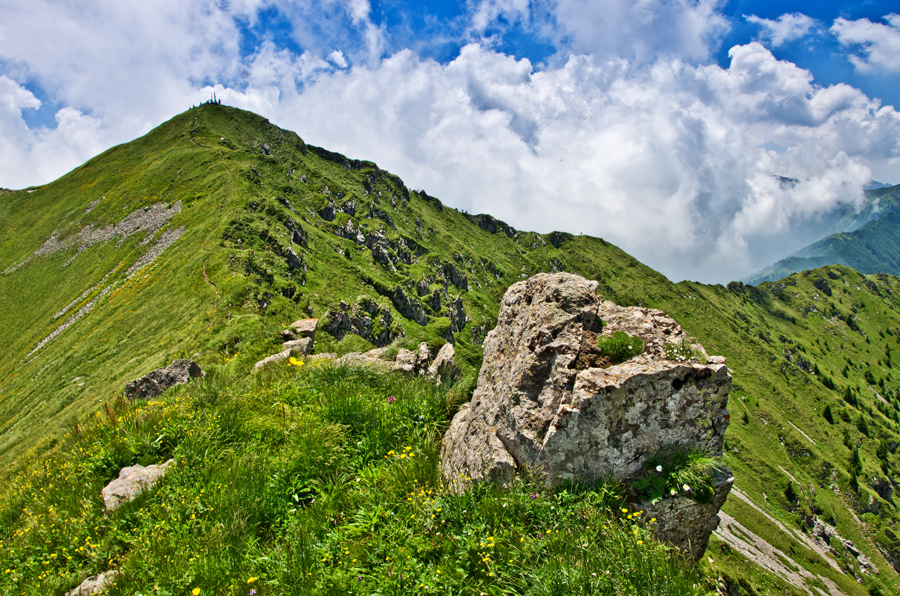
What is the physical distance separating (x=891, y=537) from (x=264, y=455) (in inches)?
11137

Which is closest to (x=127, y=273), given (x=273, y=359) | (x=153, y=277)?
(x=153, y=277)

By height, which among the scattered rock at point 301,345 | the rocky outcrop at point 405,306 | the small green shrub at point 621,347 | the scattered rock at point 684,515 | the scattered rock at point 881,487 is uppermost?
the rocky outcrop at point 405,306

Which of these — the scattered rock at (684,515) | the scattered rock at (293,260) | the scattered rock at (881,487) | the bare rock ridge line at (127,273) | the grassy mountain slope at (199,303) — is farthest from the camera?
the scattered rock at (881,487)

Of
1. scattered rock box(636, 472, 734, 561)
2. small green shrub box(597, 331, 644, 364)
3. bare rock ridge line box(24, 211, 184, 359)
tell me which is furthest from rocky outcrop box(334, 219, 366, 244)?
scattered rock box(636, 472, 734, 561)

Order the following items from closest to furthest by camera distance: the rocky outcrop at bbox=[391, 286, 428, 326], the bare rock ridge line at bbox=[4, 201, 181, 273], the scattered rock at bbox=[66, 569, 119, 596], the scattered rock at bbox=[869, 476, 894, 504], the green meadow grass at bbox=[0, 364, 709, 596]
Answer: the green meadow grass at bbox=[0, 364, 709, 596] < the scattered rock at bbox=[66, 569, 119, 596] < the bare rock ridge line at bbox=[4, 201, 181, 273] < the rocky outcrop at bbox=[391, 286, 428, 326] < the scattered rock at bbox=[869, 476, 894, 504]

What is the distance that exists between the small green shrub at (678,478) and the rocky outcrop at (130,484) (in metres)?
7.63

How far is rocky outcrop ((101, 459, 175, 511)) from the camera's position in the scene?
623 centimetres

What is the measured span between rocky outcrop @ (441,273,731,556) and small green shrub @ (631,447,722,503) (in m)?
0.14

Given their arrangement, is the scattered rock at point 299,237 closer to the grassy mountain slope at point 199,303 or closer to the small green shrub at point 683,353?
the grassy mountain slope at point 199,303

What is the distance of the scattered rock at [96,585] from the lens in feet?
16.0

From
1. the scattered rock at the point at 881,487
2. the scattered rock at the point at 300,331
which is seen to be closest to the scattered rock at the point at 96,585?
the scattered rock at the point at 300,331

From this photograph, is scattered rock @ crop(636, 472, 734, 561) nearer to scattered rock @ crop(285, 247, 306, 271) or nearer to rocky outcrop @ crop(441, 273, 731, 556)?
rocky outcrop @ crop(441, 273, 731, 556)

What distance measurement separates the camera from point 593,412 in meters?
5.78

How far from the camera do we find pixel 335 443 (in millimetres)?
6621
